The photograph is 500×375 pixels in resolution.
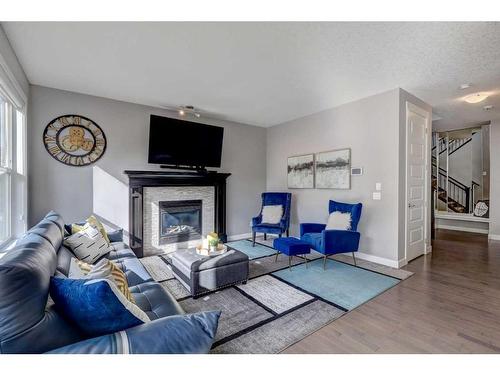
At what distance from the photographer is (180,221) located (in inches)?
177

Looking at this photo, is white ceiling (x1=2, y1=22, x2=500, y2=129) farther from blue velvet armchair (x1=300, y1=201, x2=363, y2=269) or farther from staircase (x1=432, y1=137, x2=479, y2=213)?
staircase (x1=432, y1=137, x2=479, y2=213)

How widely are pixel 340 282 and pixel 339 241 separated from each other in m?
0.62

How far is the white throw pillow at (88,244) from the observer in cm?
233

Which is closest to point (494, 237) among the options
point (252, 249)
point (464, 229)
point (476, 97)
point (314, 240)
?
point (464, 229)

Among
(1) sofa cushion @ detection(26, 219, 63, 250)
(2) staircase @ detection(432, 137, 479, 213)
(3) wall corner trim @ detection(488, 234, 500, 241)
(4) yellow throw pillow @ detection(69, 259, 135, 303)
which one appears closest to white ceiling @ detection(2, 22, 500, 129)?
(1) sofa cushion @ detection(26, 219, 63, 250)

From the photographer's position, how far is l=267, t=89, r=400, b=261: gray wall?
11.2 ft

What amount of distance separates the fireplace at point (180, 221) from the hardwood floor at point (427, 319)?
3.14 m

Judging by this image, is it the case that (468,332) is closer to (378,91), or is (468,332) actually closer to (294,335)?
(294,335)

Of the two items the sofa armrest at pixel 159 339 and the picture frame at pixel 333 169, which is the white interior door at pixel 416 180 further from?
the sofa armrest at pixel 159 339

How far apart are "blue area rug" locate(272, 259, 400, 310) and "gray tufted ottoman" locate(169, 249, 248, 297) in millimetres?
629

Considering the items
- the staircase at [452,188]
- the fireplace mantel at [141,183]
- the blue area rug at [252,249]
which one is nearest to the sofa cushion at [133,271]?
the fireplace mantel at [141,183]
